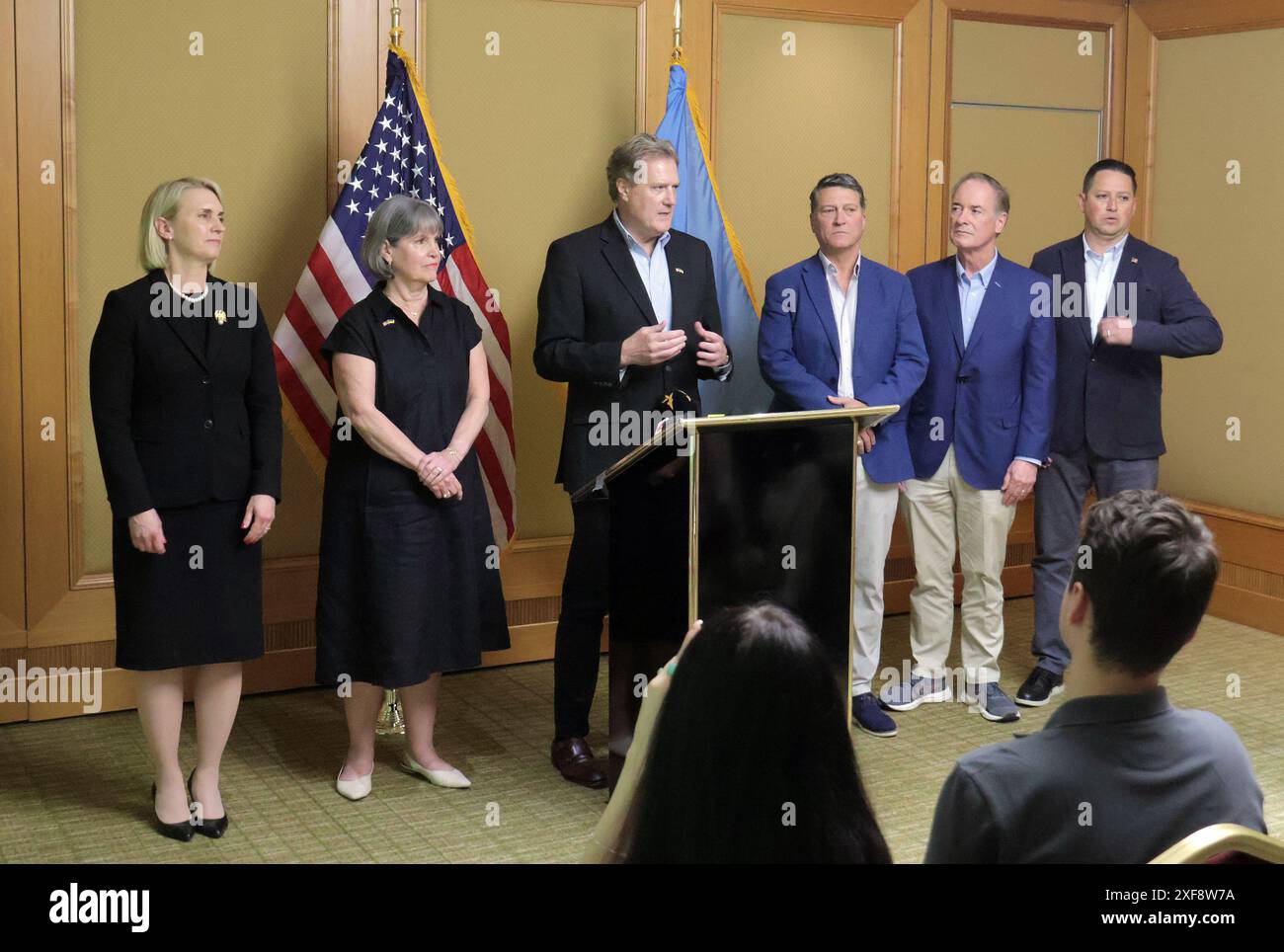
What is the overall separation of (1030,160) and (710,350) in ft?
9.30

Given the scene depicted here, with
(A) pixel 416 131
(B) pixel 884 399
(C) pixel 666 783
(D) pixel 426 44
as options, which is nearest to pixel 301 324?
(A) pixel 416 131

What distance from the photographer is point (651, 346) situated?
13.2ft

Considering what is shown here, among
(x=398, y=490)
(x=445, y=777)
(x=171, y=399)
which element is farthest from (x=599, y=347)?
(x=445, y=777)

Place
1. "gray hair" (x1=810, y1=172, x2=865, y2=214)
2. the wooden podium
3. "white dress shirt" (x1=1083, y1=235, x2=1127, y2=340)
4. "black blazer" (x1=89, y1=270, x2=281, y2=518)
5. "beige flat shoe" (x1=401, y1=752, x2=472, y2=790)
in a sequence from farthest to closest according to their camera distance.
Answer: "white dress shirt" (x1=1083, y1=235, x2=1127, y2=340) < "gray hair" (x1=810, y1=172, x2=865, y2=214) < "beige flat shoe" (x1=401, y1=752, x2=472, y2=790) < "black blazer" (x1=89, y1=270, x2=281, y2=518) < the wooden podium

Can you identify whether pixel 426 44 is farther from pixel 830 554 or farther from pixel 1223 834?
pixel 1223 834

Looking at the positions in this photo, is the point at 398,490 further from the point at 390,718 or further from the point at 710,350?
the point at 390,718

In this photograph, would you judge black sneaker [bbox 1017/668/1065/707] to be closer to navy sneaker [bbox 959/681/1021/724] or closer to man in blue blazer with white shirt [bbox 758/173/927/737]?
navy sneaker [bbox 959/681/1021/724]

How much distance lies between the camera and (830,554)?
3.80 m

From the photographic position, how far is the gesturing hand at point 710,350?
4.24 m

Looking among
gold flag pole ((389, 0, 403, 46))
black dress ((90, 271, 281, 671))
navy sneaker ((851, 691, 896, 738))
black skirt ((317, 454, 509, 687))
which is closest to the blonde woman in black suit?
black dress ((90, 271, 281, 671))

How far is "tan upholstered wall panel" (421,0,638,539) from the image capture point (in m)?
5.21

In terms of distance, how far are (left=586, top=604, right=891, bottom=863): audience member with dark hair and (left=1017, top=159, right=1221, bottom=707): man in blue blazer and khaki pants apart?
370cm
